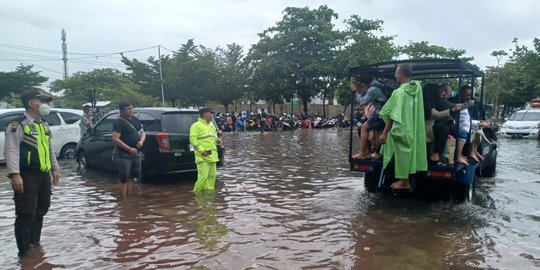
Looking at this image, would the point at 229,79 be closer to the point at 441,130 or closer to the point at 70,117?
the point at 70,117

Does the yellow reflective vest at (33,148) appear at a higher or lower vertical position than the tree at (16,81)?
lower

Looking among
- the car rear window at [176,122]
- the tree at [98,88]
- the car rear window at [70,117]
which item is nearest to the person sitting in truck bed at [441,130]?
the car rear window at [176,122]

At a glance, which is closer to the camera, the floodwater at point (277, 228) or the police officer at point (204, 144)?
the floodwater at point (277, 228)

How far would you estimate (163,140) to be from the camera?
8008mm

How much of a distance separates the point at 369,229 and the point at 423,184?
5.95ft

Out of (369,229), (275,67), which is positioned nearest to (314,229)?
(369,229)

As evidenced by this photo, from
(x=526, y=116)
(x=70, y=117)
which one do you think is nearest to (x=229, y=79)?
(x=526, y=116)

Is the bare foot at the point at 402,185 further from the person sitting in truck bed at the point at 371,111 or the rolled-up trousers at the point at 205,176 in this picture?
the rolled-up trousers at the point at 205,176

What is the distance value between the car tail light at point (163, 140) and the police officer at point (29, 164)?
3182 mm

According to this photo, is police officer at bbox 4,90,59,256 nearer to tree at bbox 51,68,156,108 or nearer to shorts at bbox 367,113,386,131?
shorts at bbox 367,113,386,131

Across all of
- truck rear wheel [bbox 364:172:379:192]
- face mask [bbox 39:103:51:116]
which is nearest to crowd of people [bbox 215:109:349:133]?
truck rear wheel [bbox 364:172:379:192]

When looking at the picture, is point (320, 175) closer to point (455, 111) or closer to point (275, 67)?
point (455, 111)

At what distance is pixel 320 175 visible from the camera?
9703 mm

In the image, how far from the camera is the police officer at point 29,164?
14.4 feet
